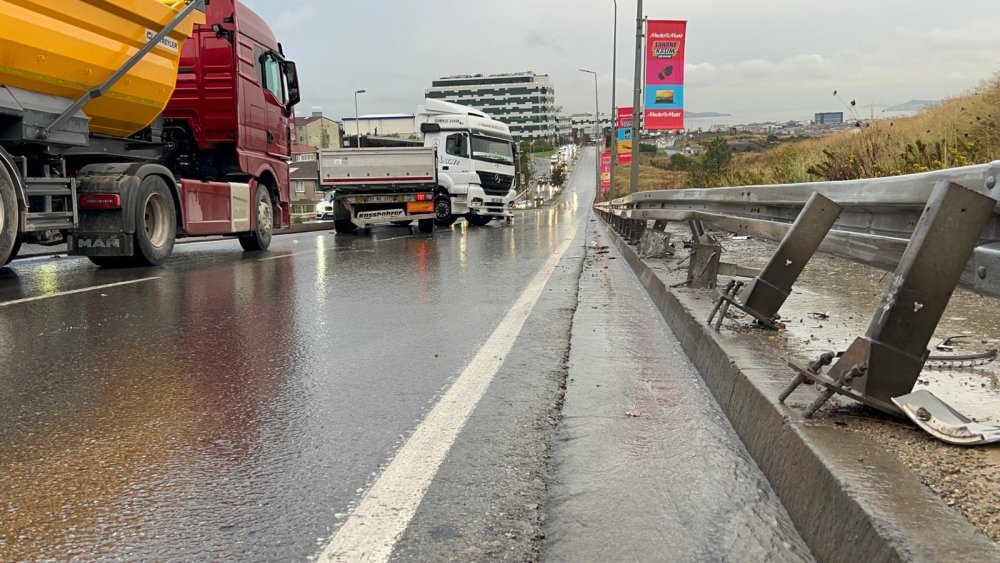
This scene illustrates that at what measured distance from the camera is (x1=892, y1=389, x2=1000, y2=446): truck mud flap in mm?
2521

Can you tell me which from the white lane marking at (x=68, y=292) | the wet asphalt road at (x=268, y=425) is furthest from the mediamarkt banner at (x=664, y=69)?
the white lane marking at (x=68, y=292)

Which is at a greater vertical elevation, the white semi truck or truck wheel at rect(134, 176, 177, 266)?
the white semi truck

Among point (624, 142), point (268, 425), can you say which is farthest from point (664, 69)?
point (268, 425)

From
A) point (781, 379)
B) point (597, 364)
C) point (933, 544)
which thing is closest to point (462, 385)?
point (597, 364)

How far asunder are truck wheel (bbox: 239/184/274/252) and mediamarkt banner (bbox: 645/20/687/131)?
12317 mm

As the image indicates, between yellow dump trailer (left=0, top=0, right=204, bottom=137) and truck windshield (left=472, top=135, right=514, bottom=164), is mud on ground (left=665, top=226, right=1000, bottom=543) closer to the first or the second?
yellow dump trailer (left=0, top=0, right=204, bottom=137)

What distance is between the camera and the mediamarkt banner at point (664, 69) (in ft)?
74.8

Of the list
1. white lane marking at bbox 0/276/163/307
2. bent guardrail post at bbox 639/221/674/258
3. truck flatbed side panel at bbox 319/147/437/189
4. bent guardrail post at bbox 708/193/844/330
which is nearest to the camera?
bent guardrail post at bbox 708/193/844/330

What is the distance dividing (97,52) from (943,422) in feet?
31.0

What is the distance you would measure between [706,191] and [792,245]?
11.4 ft

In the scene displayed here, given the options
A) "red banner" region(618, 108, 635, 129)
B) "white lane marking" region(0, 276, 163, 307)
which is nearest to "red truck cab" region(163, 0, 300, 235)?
"white lane marking" region(0, 276, 163, 307)

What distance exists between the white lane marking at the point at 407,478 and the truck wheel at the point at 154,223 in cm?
687

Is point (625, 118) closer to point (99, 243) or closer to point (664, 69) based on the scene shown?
point (664, 69)

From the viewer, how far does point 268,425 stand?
12.0 ft
